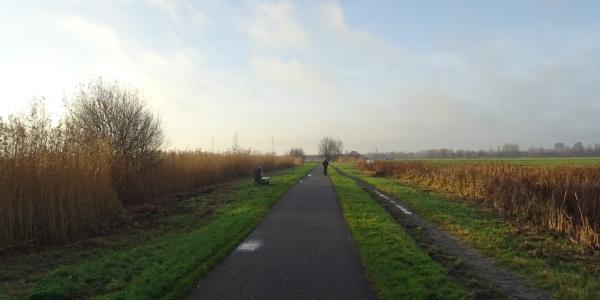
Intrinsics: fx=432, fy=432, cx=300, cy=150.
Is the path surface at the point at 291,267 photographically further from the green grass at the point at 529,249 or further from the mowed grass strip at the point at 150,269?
the green grass at the point at 529,249

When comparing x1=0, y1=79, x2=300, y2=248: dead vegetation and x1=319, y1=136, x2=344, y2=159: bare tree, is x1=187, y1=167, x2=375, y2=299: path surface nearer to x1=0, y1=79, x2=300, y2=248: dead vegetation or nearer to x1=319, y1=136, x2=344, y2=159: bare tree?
x1=0, y1=79, x2=300, y2=248: dead vegetation

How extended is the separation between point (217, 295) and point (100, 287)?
6.18 ft

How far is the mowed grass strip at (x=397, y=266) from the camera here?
5.86 metres

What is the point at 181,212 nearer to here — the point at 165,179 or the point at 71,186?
the point at 71,186

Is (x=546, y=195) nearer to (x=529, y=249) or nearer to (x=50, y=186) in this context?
(x=529, y=249)

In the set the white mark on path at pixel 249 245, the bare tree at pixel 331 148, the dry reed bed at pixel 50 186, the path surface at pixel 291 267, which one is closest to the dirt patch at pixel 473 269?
the path surface at pixel 291 267

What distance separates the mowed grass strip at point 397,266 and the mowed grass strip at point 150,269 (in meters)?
2.71

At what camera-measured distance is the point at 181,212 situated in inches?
589

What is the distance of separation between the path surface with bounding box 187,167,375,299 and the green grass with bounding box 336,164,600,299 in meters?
2.81

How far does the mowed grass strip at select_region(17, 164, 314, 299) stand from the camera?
5.92 meters

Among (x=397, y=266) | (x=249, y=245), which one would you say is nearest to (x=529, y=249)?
(x=397, y=266)

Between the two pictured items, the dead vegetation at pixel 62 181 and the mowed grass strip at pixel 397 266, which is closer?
the mowed grass strip at pixel 397 266

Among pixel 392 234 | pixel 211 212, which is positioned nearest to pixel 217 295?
pixel 392 234

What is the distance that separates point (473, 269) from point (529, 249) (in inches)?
100
